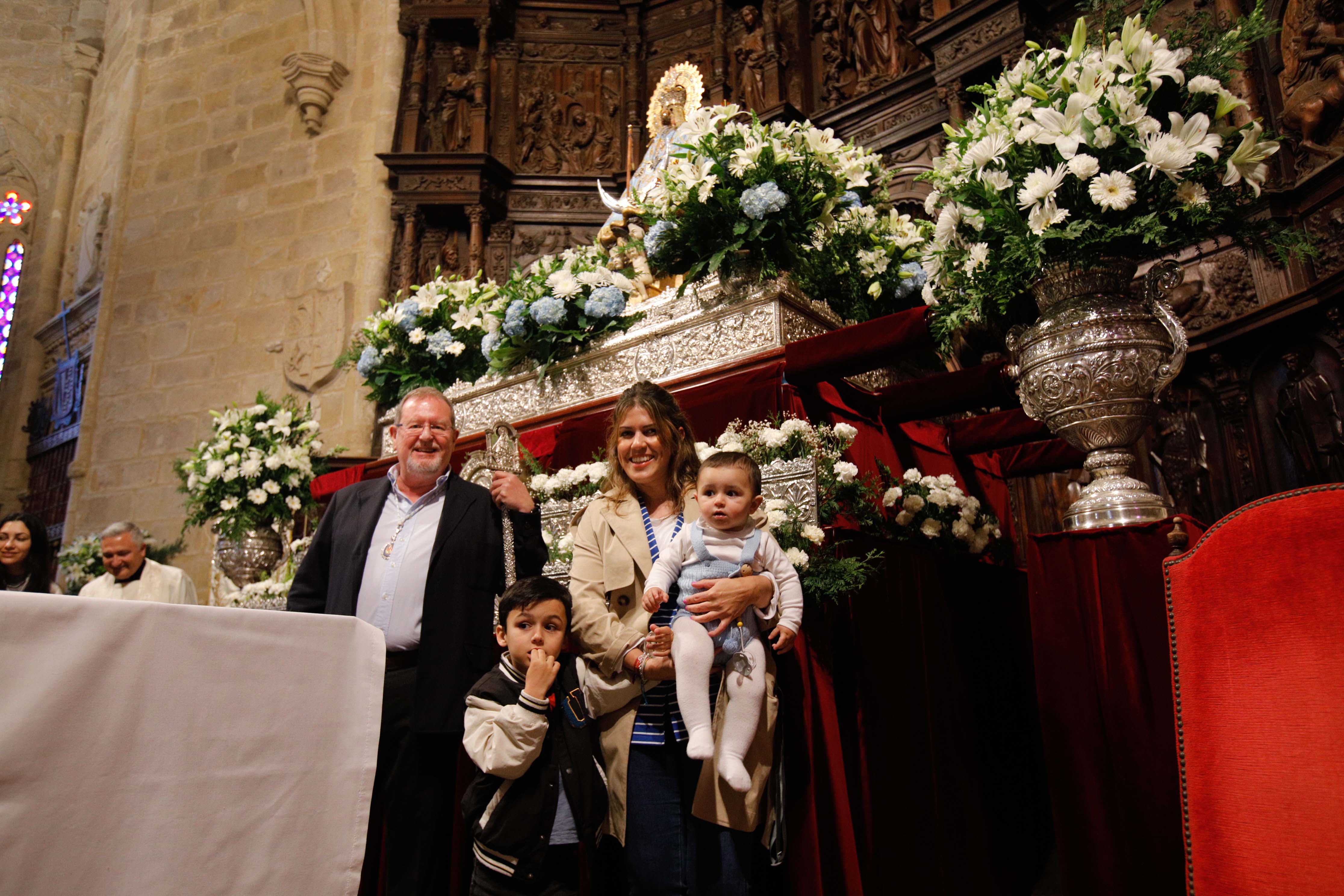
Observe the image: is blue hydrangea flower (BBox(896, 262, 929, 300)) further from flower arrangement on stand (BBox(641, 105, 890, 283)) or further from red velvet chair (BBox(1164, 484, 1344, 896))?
red velvet chair (BBox(1164, 484, 1344, 896))

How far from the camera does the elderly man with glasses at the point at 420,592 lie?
2.27 metres

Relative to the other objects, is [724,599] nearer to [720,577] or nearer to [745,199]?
[720,577]

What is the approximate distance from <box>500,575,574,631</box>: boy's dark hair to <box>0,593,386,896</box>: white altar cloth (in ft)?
2.41

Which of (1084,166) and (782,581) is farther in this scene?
(1084,166)

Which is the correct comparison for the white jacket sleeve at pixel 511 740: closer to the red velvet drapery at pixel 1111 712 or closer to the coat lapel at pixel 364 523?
the coat lapel at pixel 364 523

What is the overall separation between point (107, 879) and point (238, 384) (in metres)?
7.97

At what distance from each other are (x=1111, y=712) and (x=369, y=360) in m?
4.40

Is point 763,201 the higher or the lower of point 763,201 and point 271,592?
the higher

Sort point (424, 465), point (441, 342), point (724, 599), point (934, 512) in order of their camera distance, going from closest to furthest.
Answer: point (724, 599), point (424, 465), point (934, 512), point (441, 342)

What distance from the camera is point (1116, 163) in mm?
2379

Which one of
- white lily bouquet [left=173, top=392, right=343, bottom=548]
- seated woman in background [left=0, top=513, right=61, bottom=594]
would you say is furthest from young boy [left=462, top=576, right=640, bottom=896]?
white lily bouquet [left=173, top=392, right=343, bottom=548]

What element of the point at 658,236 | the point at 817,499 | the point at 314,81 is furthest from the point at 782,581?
the point at 314,81

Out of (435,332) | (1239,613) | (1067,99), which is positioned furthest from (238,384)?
(1239,613)

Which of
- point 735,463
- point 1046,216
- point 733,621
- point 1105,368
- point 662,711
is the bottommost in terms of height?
point 662,711
